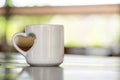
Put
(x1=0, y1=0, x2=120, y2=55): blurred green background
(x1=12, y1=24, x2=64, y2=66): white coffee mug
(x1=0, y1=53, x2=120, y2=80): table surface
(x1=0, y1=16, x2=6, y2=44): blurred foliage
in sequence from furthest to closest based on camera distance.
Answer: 1. (x1=0, y1=16, x2=6, y2=44): blurred foliage
2. (x1=0, y1=0, x2=120, y2=55): blurred green background
3. (x1=12, y1=24, x2=64, y2=66): white coffee mug
4. (x1=0, y1=53, x2=120, y2=80): table surface

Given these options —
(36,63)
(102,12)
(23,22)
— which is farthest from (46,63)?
(23,22)

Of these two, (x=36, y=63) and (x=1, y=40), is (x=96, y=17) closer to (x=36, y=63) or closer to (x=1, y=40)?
(x=1, y=40)

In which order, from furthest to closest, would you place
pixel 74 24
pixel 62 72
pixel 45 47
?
pixel 74 24 → pixel 45 47 → pixel 62 72

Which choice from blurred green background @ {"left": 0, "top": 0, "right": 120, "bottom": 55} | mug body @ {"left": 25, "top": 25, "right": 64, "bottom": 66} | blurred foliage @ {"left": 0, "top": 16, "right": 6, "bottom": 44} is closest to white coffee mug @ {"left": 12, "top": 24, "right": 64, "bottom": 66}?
mug body @ {"left": 25, "top": 25, "right": 64, "bottom": 66}

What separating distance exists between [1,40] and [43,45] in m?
2.15

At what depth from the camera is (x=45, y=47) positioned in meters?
0.88

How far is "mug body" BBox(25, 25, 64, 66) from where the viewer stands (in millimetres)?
884

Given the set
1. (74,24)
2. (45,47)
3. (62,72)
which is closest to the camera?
(62,72)

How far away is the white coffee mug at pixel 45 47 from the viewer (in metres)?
0.88

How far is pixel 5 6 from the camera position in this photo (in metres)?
2.96

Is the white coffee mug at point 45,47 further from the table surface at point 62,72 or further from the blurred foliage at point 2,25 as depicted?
the blurred foliage at point 2,25

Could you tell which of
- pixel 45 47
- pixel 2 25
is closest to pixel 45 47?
pixel 45 47
